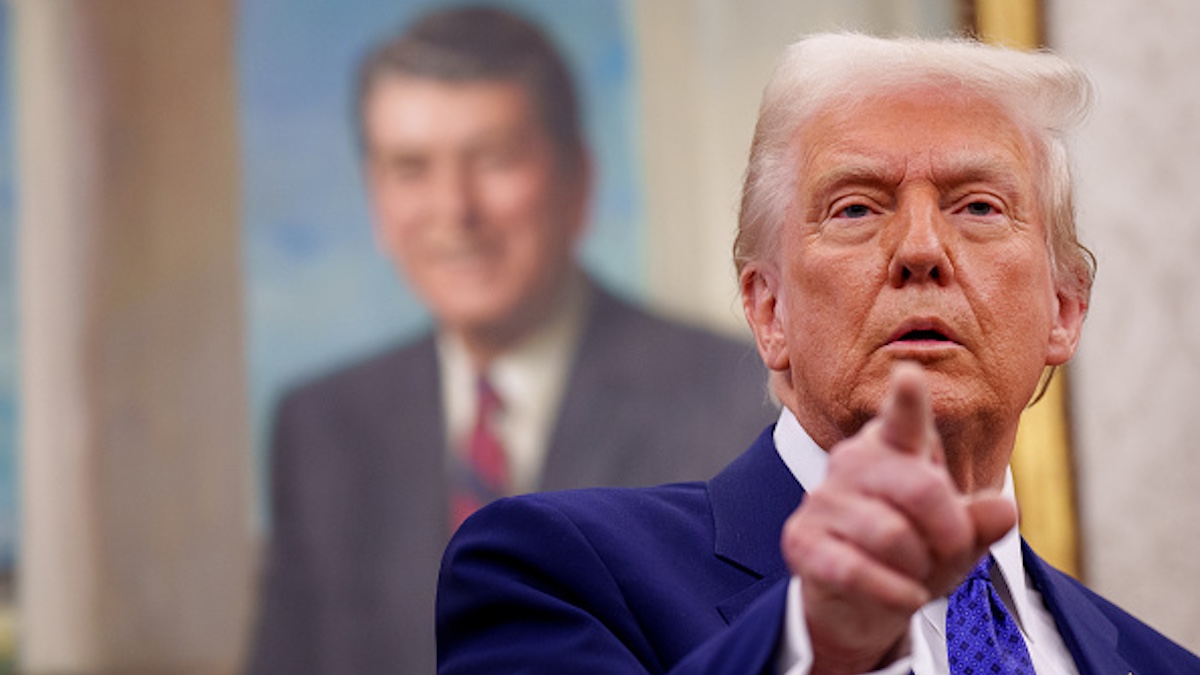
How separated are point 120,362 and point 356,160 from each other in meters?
0.80

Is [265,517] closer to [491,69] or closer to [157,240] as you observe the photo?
[157,240]

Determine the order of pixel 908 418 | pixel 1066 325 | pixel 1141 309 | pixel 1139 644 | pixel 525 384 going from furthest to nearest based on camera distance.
A: pixel 1141 309 → pixel 525 384 → pixel 1139 644 → pixel 1066 325 → pixel 908 418

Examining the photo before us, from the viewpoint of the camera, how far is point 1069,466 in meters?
4.23

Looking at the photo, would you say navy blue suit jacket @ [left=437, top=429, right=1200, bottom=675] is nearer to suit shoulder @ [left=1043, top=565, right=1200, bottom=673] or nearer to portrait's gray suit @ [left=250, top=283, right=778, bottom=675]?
suit shoulder @ [left=1043, top=565, right=1200, bottom=673]

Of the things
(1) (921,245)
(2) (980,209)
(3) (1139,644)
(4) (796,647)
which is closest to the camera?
(4) (796,647)

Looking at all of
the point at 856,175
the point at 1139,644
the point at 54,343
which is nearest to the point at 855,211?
the point at 856,175

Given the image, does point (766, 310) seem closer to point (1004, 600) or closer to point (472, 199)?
point (1004, 600)

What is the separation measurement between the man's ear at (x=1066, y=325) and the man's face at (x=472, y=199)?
6.45ft

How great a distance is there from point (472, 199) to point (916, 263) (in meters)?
2.29

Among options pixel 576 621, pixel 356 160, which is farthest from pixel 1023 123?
pixel 356 160

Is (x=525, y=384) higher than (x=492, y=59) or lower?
lower

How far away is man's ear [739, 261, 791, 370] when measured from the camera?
7.54 feet

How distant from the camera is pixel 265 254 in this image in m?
4.13

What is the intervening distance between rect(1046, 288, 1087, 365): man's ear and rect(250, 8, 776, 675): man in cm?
171
